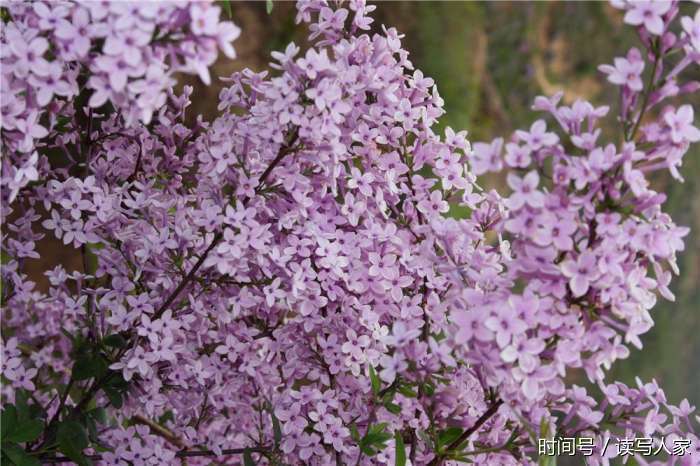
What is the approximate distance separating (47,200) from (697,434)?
0.53m

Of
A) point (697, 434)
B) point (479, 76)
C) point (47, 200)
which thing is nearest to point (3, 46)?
point (47, 200)

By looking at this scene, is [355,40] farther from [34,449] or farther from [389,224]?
[34,449]

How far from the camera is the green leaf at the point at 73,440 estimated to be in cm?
59

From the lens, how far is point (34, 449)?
64 centimetres

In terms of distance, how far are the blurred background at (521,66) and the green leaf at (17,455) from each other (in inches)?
35.7

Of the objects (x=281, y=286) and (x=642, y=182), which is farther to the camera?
(x=281, y=286)

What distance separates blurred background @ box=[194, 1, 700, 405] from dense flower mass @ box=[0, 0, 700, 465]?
Result: 32.3 inches

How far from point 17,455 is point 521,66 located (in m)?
1.88

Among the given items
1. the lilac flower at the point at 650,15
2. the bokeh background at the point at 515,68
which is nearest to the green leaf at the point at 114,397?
the lilac flower at the point at 650,15

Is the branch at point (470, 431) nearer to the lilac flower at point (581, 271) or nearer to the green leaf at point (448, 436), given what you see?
the green leaf at point (448, 436)

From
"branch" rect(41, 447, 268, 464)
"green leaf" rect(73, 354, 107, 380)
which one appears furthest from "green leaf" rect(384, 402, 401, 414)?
"green leaf" rect(73, 354, 107, 380)

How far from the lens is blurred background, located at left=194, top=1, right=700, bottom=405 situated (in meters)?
1.53

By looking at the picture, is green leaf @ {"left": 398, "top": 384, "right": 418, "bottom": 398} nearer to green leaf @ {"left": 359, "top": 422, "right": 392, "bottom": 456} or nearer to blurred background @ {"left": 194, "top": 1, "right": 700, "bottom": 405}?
green leaf @ {"left": 359, "top": 422, "right": 392, "bottom": 456}

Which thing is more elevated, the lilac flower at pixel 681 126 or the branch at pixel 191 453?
the lilac flower at pixel 681 126
